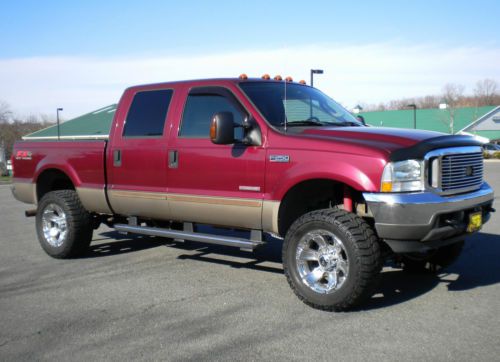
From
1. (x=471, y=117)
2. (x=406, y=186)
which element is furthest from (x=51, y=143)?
(x=471, y=117)

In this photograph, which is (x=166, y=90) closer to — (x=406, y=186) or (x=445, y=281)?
(x=406, y=186)

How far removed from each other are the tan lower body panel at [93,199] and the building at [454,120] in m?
55.7

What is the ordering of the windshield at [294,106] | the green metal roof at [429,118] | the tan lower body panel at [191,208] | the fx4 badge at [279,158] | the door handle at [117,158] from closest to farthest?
the fx4 badge at [279,158]
the tan lower body panel at [191,208]
the windshield at [294,106]
the door handle at [117,158]
the green metal roof at [429,118]

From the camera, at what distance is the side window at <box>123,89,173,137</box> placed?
609 centimetres

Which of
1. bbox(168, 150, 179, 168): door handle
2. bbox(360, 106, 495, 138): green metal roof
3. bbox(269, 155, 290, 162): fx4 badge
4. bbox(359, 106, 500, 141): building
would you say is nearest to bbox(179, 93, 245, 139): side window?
bbox(168, 150, 179, 168): door handle

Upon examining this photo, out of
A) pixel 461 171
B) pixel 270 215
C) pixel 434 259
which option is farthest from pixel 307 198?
pixel 434 259

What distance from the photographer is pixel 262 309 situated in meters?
4.70

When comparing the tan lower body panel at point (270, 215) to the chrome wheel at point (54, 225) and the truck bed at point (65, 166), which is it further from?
the chrome wheel at point (54, 225)

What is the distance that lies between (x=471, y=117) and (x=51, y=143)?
65.9 m

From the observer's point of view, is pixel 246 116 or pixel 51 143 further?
pixel 51 143

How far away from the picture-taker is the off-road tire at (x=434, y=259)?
5605 mm

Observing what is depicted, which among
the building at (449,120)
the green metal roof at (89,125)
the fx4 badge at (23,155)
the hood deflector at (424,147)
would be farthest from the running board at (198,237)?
the building at (449,120)

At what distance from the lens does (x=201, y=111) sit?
5.79 m

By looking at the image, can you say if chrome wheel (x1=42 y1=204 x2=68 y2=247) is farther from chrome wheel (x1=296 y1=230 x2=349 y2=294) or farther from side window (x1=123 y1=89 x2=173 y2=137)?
chrome wheel (x1=296 y1=230 x2=349 y2=294)
